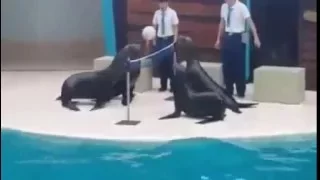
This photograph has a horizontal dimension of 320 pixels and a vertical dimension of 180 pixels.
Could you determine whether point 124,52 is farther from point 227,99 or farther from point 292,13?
point 292,13

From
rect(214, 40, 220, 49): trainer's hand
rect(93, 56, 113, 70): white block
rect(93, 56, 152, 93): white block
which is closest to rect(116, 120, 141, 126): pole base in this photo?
rect(93, 56, 113, 70): white block

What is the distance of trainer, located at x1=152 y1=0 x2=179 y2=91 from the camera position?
208 inches

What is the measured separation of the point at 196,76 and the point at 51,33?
934mm

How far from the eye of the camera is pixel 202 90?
16.8 ft

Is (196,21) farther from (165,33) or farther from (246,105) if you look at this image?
(246,105)

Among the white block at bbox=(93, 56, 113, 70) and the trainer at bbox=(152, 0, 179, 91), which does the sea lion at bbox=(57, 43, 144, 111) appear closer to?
the white block at bbox=(93, 56, 113, 70)

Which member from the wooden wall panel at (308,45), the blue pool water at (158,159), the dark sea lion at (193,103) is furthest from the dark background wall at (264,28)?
the blue pool water at (158,159)

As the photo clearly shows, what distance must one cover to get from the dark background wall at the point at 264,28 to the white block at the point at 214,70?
34 millimetres

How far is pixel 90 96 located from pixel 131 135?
0.82 metres

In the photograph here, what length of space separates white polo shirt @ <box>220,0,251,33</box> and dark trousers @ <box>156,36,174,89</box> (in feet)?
1.31

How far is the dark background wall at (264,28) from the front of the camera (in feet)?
17.4

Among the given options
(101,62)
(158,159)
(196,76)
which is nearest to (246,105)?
(196,76)

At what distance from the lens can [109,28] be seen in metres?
5.13

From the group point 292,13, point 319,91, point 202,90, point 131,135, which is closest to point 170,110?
point 202,90
